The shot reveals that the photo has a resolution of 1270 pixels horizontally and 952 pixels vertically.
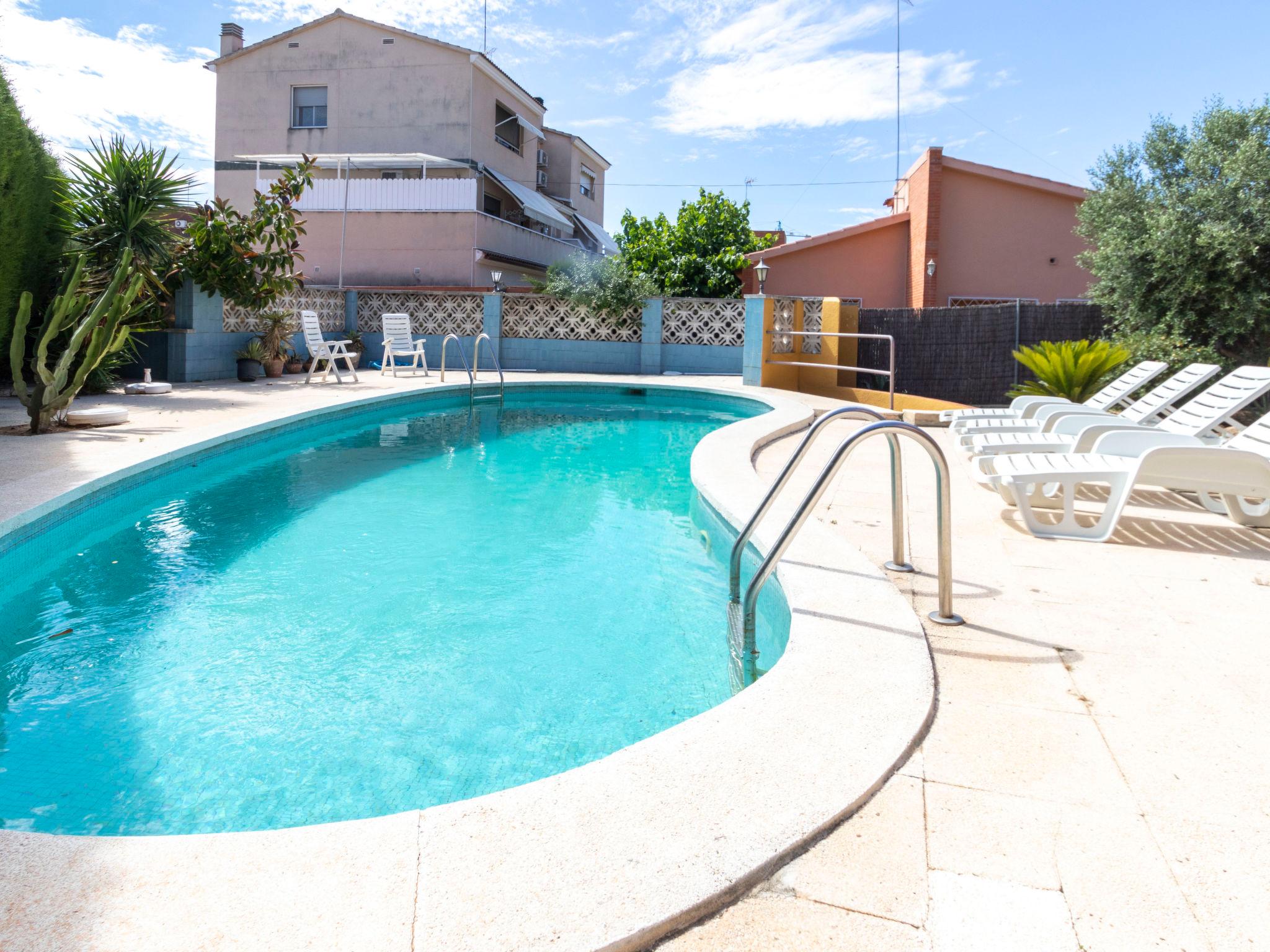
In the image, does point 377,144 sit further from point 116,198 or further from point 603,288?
point 116,198

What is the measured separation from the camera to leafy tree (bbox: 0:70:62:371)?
9.47m

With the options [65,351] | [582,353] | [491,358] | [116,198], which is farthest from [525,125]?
[65,351]

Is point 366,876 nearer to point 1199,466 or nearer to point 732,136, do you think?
point 1199,466

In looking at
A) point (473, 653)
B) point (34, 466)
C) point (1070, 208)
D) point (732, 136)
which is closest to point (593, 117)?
point (732, 136)

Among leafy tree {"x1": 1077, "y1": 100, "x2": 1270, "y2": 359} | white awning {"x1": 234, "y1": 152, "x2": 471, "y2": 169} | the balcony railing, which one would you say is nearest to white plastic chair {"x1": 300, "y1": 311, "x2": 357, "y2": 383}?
white awning {"x1": 234, "y1": 152, "x2": 471, "y2": 169}

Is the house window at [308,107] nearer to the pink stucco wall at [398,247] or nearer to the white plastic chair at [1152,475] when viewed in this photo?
the pink stucco wall at [398,247]

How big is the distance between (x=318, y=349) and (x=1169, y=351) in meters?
12.6

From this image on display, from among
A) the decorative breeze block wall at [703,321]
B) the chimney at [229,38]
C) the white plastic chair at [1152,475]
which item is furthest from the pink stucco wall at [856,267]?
the chimney at [229,38]

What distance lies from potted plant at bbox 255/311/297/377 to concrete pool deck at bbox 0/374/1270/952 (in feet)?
42.6

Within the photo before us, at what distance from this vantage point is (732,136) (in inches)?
1828

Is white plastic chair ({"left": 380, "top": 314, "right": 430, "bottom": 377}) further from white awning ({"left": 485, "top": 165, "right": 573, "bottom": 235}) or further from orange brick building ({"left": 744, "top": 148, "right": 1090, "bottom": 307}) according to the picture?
white awning ({"left": 485, "top": 165, "right": 573, "bottom": 235})

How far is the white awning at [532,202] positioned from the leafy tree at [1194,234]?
58.2 feet

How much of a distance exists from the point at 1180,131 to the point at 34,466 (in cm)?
1419

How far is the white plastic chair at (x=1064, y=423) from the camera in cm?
614
